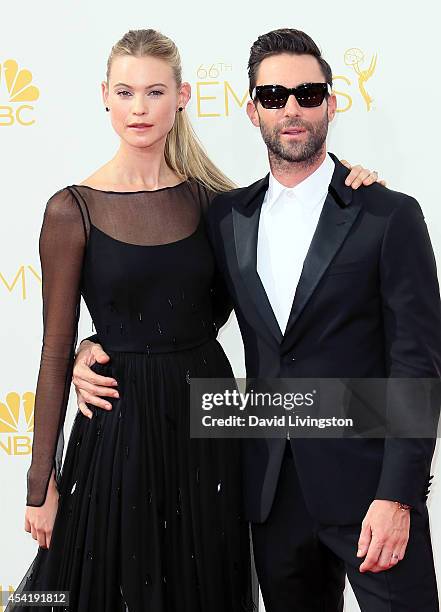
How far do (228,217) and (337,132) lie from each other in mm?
867

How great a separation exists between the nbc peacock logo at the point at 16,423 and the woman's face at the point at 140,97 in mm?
1219

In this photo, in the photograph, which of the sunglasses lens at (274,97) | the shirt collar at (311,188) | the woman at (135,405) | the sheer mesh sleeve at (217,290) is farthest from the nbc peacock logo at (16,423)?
the sunglasses lens at (274,97)

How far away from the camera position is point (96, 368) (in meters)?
2.08

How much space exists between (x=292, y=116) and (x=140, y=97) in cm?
39

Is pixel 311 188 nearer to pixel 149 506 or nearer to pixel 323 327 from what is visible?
pixel 323 327

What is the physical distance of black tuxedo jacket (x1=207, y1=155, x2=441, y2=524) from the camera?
1800mm

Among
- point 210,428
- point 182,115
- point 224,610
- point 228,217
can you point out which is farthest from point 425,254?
point 224,610

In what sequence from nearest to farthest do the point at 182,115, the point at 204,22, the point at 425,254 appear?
the point at 425,254, the point at 182,115, the point at 204,22

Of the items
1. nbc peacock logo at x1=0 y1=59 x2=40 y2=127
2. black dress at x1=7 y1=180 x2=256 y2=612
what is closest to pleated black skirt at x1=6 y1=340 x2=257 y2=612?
black dress at x1=7 y1=180 x2=256 y2=612

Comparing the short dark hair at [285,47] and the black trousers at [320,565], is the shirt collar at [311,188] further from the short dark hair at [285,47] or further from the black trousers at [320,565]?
the black trousers at [320,565]

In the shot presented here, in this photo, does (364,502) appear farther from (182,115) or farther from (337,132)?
(337,132)

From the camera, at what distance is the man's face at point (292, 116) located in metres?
1.94

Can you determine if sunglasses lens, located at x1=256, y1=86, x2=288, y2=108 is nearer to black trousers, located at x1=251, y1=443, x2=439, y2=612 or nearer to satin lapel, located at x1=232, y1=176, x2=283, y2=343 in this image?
satin lapel, located at x1=232, y1=176, x2=283, y2=343

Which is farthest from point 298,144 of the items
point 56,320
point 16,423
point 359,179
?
point 16,423
